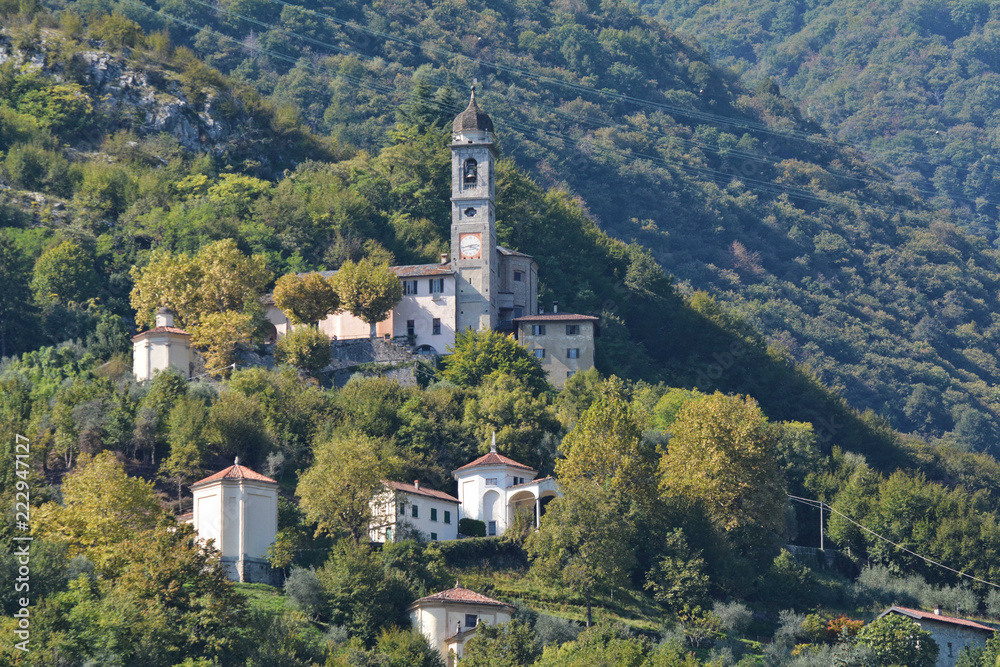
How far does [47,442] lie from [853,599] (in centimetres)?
3800

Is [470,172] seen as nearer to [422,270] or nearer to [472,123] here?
[472,123]

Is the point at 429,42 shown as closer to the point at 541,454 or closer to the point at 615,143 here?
the point at 615,143

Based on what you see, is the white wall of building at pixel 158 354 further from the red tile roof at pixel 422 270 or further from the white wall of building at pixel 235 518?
the white wall of building at pixel 235 518

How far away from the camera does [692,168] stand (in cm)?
17750

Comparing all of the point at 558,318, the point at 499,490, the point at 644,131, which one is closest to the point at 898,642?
the point at 499,490

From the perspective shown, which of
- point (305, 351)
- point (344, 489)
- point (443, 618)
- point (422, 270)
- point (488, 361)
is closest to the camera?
point (443, 618)

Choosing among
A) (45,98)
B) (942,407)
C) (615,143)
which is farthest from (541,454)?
(615,143)

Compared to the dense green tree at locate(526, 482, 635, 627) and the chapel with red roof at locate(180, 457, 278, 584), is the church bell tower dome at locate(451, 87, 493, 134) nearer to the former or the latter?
the dense green tree at locate(526, 482, 635, 627)

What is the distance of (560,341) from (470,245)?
25.2 ft

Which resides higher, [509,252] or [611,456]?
[509,252]

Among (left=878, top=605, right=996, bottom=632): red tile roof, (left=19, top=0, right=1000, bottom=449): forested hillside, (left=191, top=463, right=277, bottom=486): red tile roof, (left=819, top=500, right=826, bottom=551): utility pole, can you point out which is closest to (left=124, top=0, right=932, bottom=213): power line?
(left=19, top=0, right=1000, bottom=449): forested hillside

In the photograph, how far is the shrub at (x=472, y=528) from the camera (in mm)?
75938

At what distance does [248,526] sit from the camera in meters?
68.9

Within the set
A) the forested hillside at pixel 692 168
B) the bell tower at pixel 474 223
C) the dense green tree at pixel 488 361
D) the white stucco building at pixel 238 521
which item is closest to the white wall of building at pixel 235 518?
the white stucco building at pixel 238 521
